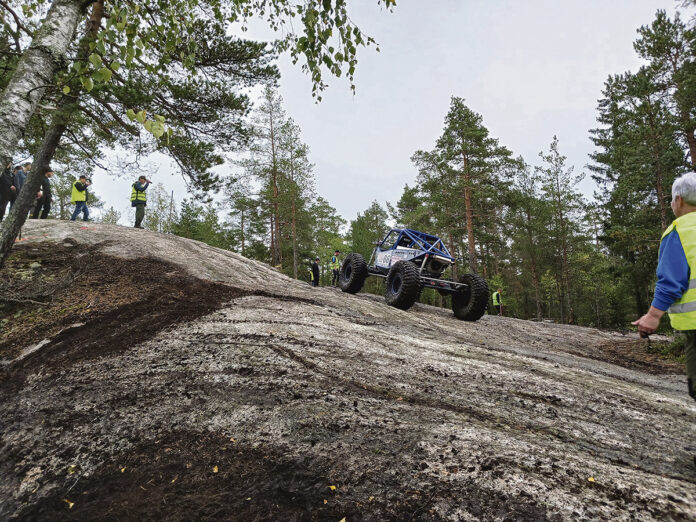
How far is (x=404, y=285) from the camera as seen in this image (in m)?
7.12

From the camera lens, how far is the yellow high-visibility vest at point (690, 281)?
5.95 ft

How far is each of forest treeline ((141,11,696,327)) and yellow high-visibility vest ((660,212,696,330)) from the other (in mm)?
11342

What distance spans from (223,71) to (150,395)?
7.98 m

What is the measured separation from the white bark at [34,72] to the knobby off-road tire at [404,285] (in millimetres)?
6209

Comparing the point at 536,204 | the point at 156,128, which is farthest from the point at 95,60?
the point at 536,204

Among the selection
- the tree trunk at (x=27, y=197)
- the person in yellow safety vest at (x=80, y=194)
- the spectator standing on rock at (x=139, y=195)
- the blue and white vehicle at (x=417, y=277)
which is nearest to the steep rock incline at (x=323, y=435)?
the tree trunk at (x=27, y=197)

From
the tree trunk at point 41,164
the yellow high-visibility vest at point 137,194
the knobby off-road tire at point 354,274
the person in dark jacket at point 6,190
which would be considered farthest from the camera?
the yellow high-visibility vest at point 137,194

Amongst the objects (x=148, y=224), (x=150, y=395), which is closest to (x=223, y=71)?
(x=150, y=395)

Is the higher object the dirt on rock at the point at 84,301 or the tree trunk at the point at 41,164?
the tree trunk at the point at 41,164

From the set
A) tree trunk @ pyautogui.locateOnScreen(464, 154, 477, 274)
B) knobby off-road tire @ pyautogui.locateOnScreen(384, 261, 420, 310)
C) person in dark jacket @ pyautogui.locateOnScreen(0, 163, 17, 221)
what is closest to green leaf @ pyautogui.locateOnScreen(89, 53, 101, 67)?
knobby off-road tire @ pyautogui.locateOnScreen(384, 261, 420, 310)

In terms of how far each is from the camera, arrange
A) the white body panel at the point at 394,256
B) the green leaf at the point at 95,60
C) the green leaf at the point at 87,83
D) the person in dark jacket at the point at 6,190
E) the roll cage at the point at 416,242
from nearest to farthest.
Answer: the green leaf at the point at 95,60 → the green leaf at the point at 87,83 → the person in dark jacket at the point at 6,190 → the roll cage at the point at 416,242 → the white body panel at the point at 394,256

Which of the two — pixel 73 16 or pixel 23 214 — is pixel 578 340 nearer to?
pixel 73 16

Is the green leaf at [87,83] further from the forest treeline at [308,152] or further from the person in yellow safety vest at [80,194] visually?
the person in yellow safety vest at [80,194]

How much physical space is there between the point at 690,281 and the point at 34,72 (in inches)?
181
